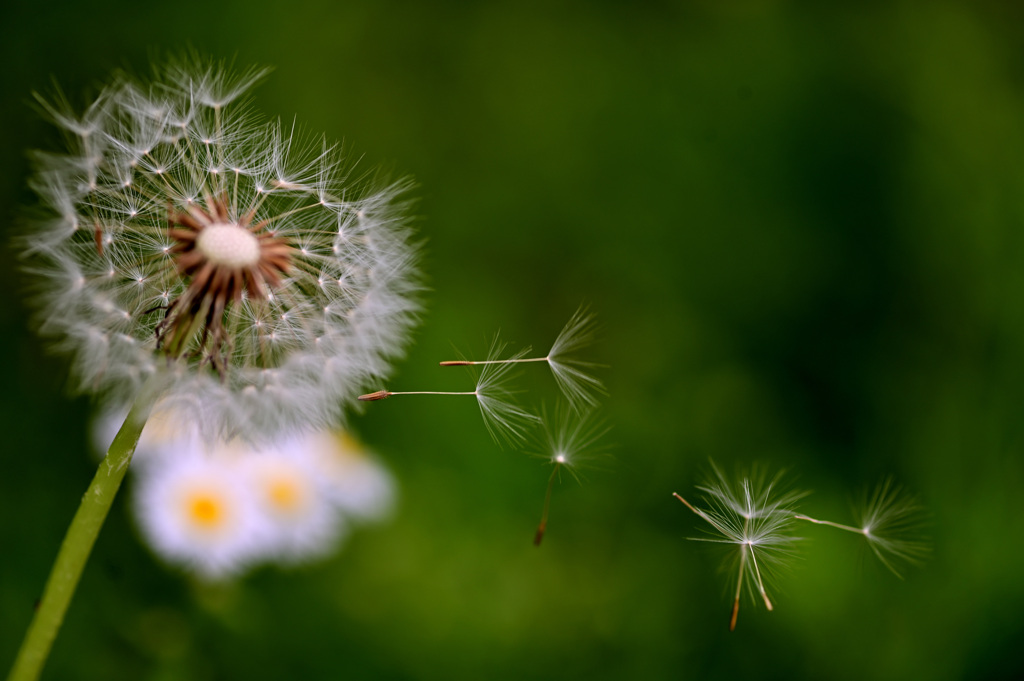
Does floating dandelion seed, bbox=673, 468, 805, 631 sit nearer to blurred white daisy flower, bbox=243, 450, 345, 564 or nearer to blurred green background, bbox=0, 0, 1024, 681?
blurred green background, bbox=0, 0, 1024, 681

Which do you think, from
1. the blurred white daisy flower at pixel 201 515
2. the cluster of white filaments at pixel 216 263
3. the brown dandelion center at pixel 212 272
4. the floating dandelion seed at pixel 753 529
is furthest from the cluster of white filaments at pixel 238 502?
the floating dandelion seed at pixel 753 529

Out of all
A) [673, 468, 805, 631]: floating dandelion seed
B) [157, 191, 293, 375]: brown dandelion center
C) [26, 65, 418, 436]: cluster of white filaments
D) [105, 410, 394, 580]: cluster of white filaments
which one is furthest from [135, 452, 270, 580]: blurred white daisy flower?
[673, 468, 805, 631]: floating dandelion seed

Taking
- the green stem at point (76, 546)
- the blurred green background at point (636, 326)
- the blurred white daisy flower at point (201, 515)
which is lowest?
the green stem at point (76, 546)

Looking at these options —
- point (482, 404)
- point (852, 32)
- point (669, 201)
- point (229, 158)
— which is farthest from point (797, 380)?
point (229, 158)

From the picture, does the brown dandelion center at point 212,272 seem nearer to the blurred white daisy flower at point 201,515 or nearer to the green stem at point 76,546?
the green stem at point 76,546

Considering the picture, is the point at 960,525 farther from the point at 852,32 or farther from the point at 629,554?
the point at 852,32

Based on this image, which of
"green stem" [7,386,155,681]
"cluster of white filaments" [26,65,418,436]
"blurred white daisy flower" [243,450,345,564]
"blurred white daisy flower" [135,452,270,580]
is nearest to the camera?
"green stem" [7,386,155,681]
